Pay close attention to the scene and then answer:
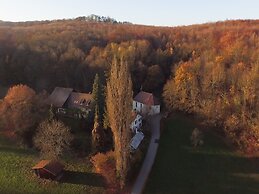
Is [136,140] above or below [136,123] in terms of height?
below

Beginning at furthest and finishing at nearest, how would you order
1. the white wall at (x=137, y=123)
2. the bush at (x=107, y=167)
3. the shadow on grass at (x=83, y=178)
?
the white wall at (x=137, y=123) < the shadow on grass at (x=83, y=178) < the bush at (x=107, y=167)

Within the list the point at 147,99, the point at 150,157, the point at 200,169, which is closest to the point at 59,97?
the point at 147,99

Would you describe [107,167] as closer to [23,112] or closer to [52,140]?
[52,140]

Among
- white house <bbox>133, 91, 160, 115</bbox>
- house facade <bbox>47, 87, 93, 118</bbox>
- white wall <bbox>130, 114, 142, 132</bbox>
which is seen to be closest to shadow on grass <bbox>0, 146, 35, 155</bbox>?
house facade <bbox>47, 87, 93, 118</bbox>

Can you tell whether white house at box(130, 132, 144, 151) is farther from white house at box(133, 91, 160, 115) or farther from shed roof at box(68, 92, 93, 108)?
shed roof at box(68, 92, 93, 108)

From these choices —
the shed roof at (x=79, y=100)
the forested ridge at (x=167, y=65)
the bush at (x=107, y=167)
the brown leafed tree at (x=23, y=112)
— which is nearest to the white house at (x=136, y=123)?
the shed roof at (x=79, y=100)

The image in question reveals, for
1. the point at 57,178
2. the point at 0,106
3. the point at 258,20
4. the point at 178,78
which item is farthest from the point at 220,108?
the point at 258,20

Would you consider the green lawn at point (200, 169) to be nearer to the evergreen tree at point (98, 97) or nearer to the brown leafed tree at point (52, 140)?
the evergreen tree at point (98, 97)
